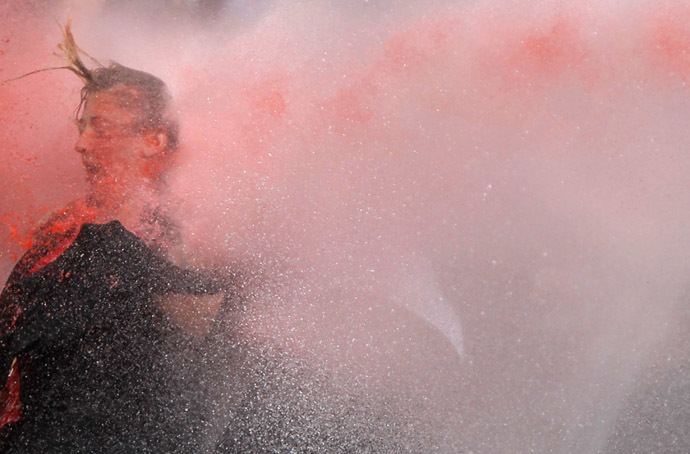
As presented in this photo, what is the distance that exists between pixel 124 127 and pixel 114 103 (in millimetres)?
55

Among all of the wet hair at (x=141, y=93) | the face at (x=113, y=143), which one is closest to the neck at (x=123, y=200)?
the face at (x=113, y=143)

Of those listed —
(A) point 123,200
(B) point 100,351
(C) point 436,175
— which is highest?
(A) point 123,200

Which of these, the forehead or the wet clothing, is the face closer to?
the forehead

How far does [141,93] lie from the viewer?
1.09 m

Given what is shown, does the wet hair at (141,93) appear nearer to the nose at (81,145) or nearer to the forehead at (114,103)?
the forehead at (114,103)

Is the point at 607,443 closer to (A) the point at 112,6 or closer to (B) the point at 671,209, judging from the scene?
(B) the point at 671,209

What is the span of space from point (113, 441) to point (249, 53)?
33.6 inches

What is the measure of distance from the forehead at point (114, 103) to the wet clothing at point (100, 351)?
229 mm

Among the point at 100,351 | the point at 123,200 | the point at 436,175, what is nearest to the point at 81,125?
the point at 123,200

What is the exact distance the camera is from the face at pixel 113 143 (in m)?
1.05

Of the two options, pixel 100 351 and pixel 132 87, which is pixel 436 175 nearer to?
pixel 132 87

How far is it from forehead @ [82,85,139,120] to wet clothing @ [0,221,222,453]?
229mm

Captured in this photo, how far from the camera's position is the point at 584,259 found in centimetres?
118

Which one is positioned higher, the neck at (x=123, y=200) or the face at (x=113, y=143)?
the face at (x=113, y=143)
